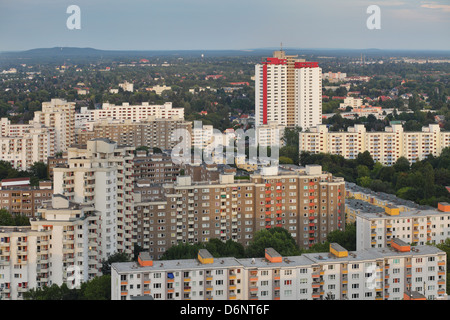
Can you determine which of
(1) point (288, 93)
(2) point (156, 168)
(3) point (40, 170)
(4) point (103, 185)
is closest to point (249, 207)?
(4) point (103, 185)

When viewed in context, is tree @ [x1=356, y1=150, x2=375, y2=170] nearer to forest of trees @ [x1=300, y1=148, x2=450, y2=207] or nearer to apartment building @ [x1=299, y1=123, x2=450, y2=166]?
forest of trees @ [x1=300, y1=148, x2=450, y2=207]

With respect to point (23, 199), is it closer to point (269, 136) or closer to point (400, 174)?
point (400, 174)

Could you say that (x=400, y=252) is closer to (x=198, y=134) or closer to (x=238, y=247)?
(x=238, y=247)

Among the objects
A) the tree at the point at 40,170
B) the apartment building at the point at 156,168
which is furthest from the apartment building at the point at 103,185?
the tree at the point at 40,170

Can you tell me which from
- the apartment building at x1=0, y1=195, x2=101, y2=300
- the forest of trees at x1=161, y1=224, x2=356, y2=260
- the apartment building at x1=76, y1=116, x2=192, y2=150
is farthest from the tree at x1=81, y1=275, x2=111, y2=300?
the apartment building at x1=76, y1=116, x2=192, y2=150

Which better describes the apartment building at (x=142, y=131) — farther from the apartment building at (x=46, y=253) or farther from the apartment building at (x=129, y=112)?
the apartment building at (x=46, y=253)

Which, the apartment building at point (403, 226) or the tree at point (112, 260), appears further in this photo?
the apartment building at point (403, 226)
